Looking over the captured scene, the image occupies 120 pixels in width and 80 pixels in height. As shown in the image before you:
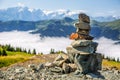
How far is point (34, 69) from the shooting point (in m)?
51.1

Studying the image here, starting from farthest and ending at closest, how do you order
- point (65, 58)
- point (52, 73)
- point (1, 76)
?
point (65, 58)
point (52, 73)
point (1, 76)

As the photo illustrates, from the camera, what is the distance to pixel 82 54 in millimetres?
49625

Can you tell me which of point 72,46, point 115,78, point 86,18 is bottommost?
point 115,78

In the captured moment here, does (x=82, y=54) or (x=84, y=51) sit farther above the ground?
(x=84, y=51)

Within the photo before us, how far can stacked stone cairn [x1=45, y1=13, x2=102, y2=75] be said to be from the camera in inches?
1966

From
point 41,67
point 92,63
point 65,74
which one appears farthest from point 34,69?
point 92,63

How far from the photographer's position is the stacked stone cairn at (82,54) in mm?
49938

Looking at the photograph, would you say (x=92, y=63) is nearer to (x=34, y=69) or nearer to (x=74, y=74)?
(x=74, y=74)

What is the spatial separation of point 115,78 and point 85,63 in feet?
19.1

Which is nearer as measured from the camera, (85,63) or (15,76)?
(15,76)

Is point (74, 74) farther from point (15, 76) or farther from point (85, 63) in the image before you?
point (15, 76)

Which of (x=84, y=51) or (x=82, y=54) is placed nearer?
(x=82, y=54)

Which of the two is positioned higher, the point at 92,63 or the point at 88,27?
the point at 88,27

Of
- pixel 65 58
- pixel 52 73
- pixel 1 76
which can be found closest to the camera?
pixel 1 76
